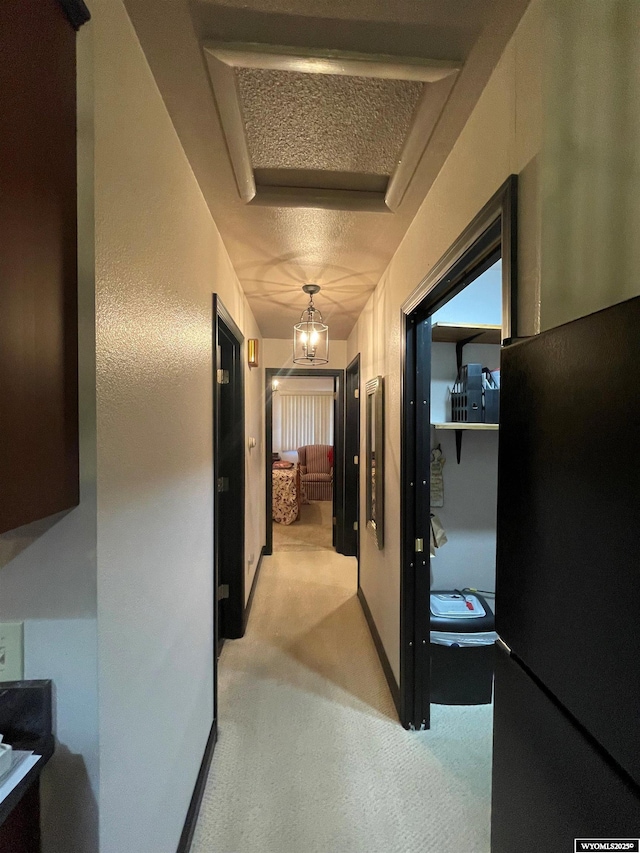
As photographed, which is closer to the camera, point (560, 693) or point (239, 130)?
point (560, 693)

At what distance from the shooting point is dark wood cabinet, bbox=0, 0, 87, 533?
1.81 ft

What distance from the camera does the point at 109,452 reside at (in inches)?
31.5

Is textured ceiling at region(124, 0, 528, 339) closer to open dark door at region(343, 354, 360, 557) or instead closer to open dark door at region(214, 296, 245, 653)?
open dark door at region(214, 296, 245, 653)

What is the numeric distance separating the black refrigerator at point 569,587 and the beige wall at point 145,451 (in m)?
0.82

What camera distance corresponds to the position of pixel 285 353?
4180mm

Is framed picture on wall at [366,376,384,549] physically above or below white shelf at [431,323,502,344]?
below

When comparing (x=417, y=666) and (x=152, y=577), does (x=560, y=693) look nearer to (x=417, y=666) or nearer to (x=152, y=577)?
(x=152, y=577)

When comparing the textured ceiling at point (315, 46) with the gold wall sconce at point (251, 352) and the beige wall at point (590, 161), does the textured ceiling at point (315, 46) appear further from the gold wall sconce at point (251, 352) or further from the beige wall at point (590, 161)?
the gold wall sconce at point (251, 352)

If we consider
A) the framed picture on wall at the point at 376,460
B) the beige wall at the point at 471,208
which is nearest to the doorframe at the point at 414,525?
the beige wall at the point at 471,208

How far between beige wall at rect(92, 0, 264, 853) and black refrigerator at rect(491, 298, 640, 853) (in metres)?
0.82

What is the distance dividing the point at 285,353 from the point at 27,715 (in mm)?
3723

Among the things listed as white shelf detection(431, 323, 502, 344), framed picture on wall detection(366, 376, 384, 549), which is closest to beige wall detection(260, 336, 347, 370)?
framed picture on wall detection(366, 376, 384, 549)

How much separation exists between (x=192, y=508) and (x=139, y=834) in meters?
0.87

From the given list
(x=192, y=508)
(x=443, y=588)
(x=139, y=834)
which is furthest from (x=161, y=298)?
(x=443, y=588)
